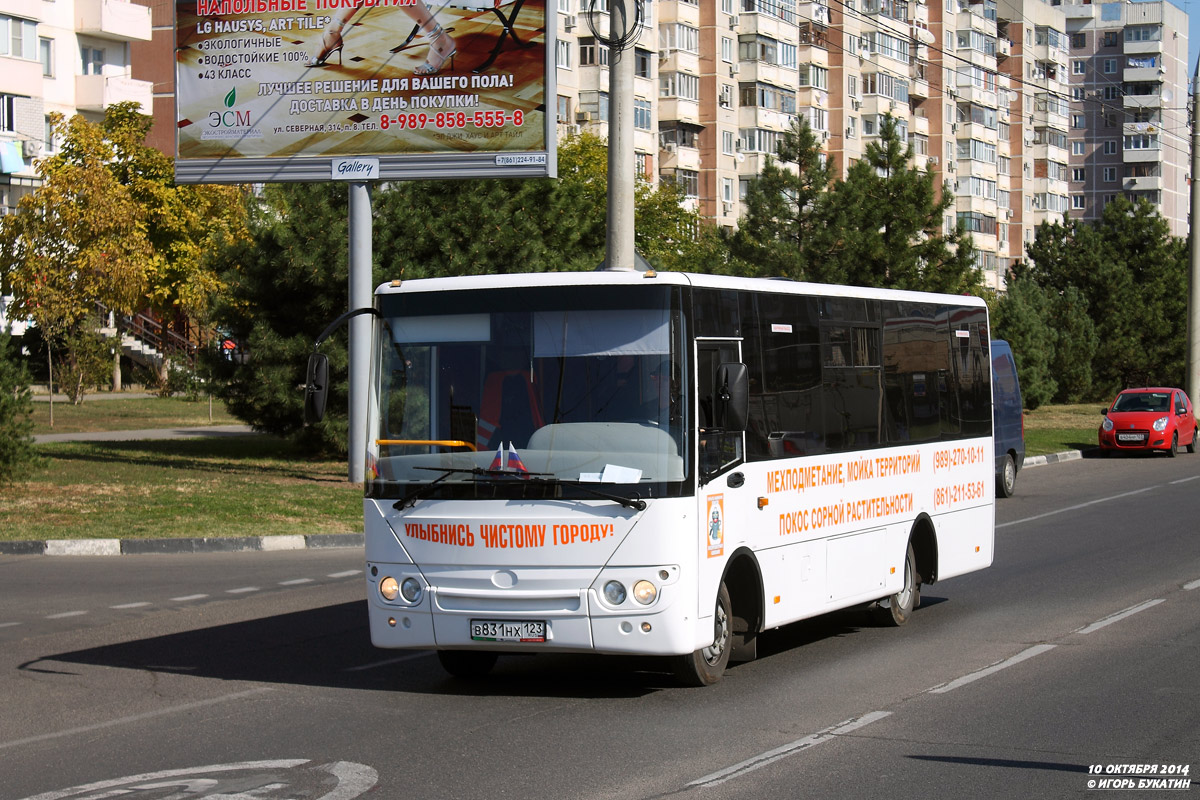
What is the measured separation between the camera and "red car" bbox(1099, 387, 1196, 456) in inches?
1442

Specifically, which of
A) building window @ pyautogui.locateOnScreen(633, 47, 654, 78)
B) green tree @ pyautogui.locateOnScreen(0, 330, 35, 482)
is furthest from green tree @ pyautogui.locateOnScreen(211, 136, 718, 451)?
building window @ pyautogui.locateOnScreen(633, 47, 654, 78)

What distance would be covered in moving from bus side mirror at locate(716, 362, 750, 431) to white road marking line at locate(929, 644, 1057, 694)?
203cm

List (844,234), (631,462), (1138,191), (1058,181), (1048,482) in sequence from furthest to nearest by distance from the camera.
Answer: (1138,191) < (1058,181) < (844,234) < (1048,482) < (631,462)

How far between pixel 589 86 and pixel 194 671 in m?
61.6

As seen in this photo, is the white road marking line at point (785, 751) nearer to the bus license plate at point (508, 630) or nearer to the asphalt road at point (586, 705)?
the asphalt road at point (586, 705)

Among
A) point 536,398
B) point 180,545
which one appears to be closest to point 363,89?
point 180,545

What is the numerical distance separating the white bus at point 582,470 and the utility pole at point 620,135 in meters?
7.89

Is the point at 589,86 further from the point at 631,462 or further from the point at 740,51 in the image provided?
the point at 631,462

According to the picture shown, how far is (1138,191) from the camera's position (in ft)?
443

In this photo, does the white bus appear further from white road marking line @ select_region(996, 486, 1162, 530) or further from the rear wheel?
the rear wheel

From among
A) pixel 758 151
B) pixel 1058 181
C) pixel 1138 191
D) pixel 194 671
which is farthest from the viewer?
pixel 1138 191

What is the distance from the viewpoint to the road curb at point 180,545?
17.4 meters

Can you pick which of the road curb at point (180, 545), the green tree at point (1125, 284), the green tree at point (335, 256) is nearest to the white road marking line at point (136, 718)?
the road curb at point (180, 545)

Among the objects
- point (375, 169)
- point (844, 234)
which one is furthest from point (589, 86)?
point (375, 169)
